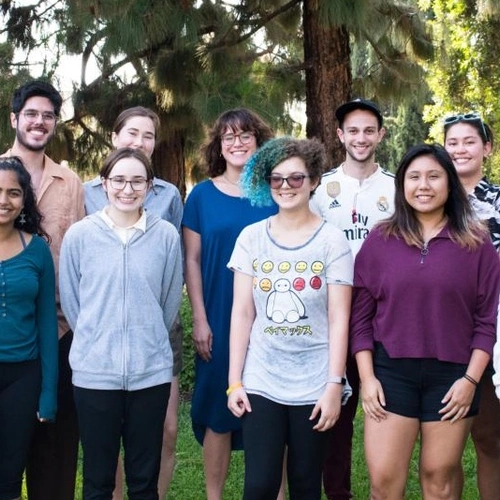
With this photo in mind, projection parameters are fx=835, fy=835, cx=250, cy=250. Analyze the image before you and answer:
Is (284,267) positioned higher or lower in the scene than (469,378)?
higher

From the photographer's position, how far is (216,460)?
165 inches

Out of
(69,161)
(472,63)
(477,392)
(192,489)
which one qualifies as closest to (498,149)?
(472,63)

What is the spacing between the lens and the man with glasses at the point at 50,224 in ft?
13.0

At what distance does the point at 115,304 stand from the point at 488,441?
6.25 ft

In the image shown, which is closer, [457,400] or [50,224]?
[457,400]

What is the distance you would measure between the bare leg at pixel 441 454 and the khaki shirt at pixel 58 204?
5.73ft

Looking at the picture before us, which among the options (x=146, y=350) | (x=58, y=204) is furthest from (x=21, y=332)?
(x=58, y=204)

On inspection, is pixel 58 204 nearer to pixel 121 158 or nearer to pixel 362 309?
pixel 121 158

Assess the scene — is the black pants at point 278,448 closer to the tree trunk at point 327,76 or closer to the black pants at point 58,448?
the black pants at point 58,448

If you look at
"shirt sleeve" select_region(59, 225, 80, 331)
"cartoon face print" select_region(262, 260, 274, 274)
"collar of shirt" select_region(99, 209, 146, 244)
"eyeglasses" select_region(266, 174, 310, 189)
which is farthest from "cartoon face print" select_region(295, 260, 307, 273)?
"shirt sleeve" select_region(59, 225, 80, 331)

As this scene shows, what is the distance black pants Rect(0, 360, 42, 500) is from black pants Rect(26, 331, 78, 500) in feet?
1.21

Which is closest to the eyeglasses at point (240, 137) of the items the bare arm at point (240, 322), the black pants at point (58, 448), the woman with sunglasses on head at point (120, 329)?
the woman with sunglasses on head at point (120, 329)

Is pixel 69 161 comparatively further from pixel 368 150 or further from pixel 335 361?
pixel 335 361

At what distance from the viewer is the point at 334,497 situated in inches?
175
